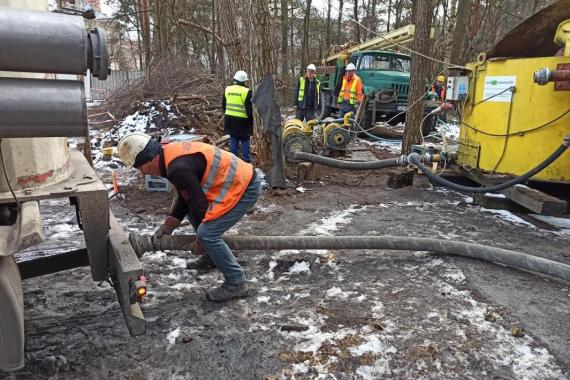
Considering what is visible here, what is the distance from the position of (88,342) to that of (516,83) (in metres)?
5.24

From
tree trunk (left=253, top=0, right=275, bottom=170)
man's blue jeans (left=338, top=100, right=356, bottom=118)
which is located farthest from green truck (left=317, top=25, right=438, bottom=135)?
tree trunk (left=253, top=0, right=275, bottom=170)

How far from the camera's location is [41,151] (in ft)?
7.58

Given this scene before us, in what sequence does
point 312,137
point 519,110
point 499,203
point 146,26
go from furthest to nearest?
point 146,26 → point 312,137 → point 499,203 → point 519,110

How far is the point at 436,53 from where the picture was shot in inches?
777

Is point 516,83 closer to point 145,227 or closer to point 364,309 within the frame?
point 364,309

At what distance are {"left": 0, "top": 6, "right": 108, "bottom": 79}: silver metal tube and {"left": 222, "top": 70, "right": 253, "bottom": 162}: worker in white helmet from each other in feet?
18.9

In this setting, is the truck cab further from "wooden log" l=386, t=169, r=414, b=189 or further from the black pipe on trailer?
the black pipe on trailer

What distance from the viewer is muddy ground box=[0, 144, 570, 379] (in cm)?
286

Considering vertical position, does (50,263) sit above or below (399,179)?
above

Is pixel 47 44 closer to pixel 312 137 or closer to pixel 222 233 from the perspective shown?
pixel 222 233

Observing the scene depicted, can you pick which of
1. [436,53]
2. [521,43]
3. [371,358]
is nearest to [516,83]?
[521,43]

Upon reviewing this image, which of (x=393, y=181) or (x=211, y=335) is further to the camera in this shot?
(x=393, y=181)

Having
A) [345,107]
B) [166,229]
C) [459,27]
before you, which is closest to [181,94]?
[345,107]

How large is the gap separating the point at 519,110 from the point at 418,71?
2.96 m
